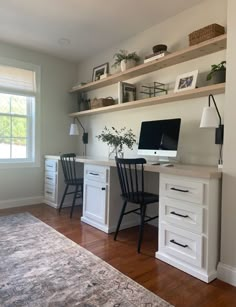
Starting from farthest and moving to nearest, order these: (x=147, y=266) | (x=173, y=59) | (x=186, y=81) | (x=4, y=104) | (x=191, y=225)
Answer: (x=4, y=104) < (x=173, y=59) < (x=186, y=81) < (x=147, y=266) < (x=191, y=225)

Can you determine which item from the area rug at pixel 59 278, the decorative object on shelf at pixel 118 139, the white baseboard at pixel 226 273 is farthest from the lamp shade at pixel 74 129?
the white baseboard at pixel 226 273

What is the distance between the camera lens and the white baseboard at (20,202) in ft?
13.0

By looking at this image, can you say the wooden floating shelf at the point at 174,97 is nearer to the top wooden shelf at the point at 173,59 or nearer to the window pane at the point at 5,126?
A: the top wooden shelf at the point at 173,59

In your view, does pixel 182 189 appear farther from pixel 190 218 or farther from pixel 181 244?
pixel 181 244

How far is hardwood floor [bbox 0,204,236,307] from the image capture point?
5.58 feet

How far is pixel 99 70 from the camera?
4113 mm

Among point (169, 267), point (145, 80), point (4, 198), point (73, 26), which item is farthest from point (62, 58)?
point (169, 267)

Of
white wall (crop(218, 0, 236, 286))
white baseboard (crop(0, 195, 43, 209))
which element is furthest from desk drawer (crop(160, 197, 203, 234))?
white baseboard (crop(0, 195, 43, 209))

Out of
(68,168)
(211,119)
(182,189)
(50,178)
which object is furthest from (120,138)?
(50,178)

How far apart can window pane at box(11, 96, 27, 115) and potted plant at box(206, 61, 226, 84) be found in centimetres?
302

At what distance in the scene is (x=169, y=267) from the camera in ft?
6.97

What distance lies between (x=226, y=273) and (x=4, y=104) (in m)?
3.77

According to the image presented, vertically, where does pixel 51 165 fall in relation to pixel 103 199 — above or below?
above

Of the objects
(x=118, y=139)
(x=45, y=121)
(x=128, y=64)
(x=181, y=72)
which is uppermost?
(x=128, y=64)
